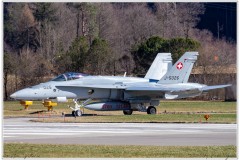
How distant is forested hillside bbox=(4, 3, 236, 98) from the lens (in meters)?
55.2

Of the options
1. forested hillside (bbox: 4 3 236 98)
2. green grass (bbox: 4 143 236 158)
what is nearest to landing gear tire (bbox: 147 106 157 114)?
forested hillside (bbox: 4 3 236 98)

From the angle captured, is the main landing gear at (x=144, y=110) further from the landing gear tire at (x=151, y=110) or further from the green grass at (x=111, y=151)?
the green grass at (x=111, y=151)

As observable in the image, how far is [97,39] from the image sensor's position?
55.1 m

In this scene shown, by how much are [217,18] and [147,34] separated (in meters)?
18.7

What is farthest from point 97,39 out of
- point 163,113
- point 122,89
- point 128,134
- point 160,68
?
point 128,134

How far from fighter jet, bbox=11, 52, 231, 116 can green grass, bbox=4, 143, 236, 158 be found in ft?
55.7

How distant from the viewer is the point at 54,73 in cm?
5788

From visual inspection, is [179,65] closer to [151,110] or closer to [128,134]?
[151,110]

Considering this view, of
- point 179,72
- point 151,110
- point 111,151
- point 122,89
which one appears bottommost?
point 111,151

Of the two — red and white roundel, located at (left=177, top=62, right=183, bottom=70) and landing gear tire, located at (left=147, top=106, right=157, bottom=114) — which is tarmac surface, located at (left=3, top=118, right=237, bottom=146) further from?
red and white roundel, located at (left=177, top=62, right=183, bottom=70)

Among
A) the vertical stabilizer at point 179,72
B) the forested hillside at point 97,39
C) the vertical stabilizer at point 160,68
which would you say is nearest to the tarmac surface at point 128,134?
the vertical stabilizer at point 179,72

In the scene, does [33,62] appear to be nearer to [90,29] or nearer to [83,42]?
[83,42]

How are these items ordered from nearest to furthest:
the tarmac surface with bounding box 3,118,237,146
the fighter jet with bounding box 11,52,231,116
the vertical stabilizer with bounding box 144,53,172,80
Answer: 1. the tarmac surface with bounding box 3,118,237,146
2. the fighter jet with bounding box 11,52,231,116
3. the vertical stabilizer with bounding box 144,53,172,80

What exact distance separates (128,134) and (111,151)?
15.9ft
